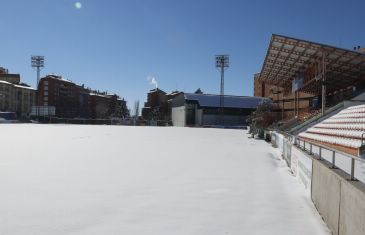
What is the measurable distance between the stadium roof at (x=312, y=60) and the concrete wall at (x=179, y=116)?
44.4 meters

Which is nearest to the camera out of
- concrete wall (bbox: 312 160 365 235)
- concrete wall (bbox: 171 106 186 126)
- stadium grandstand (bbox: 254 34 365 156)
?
concrete wall (bbox: 312 160 365 235)

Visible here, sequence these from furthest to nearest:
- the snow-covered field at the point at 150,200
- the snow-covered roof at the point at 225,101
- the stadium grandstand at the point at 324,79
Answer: the snow-covered roof at the point at 225,101, the stadium grandstand at the point at 324,79, the snow-covered field at the point at 150,200

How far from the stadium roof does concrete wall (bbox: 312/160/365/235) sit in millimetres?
25037

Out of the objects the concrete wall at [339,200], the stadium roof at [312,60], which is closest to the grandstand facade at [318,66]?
the stadium roof at [312,60]

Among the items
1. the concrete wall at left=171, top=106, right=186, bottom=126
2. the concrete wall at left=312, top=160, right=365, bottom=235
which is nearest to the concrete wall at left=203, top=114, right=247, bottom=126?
the concrete wall at left=171, top=106, right=186, bottom=126

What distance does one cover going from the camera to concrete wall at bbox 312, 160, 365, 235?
4898 millimetres

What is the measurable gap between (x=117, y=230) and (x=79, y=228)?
0.64 m

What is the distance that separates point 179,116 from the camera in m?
95.4

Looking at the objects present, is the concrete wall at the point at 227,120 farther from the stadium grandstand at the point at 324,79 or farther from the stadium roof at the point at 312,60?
the stadium roof at the point at 312,60

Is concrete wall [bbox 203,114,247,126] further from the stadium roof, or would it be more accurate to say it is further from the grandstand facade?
the stadium roof

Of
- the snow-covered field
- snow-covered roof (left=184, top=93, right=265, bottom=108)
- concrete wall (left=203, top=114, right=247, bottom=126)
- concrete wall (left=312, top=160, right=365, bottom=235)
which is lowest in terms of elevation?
the snow-covered field

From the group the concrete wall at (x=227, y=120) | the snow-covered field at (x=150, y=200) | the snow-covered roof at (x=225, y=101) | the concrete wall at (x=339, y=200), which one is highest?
the snow-covered roof at (x=225, y=101)

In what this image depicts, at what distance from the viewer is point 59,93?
5965 inches

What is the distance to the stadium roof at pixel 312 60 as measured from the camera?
32094 mm
